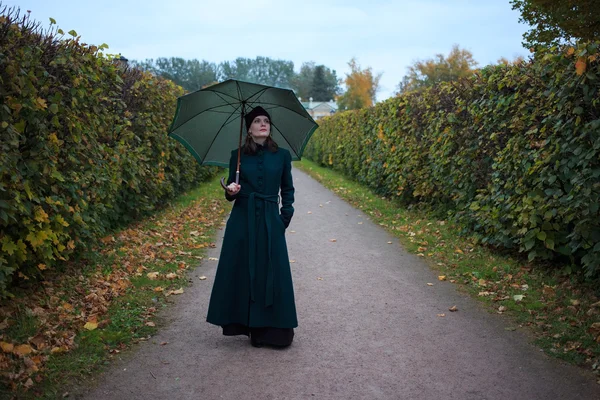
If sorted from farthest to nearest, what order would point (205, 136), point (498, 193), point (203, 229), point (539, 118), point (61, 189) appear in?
1. point (203, 229)
2. point (498, 193)
3. point (539, 118)
4. point (61, 189)
5. point (205, 136)

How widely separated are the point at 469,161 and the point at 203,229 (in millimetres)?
4823

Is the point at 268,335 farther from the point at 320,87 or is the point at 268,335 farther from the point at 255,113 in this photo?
the point at 320,87

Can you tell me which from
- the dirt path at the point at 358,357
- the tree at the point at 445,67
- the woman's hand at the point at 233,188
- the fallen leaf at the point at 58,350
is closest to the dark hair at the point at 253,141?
the woman's hand at the point at 233,188

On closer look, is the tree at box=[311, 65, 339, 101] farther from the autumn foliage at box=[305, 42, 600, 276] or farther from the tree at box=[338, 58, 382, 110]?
the autumn foliage at box=[305, 42, 600, 276]

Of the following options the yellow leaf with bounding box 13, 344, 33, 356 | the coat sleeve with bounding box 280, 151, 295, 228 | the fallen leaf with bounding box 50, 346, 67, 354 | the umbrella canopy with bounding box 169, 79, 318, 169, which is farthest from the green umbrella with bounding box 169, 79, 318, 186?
the yellow leaf with bounding box 13, 344, 33, 356

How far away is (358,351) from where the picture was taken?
15.8ft

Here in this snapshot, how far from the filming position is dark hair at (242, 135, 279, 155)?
4.88 m

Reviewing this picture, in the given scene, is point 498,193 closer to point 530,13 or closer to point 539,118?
point 539,118

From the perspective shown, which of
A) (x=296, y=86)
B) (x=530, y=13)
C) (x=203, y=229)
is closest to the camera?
(x=203, y=229)

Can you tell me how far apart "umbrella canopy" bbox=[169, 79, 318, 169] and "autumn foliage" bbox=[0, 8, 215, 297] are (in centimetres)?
135

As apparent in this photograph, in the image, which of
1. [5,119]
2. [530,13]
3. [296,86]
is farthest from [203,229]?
[296,86]

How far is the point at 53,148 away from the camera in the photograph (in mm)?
5730

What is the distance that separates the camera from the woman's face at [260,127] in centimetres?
482

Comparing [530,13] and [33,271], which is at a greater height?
[530,13]
